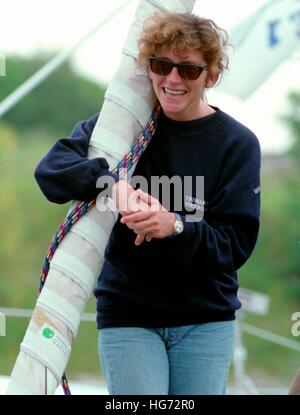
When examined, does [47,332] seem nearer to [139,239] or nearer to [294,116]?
[139,239]

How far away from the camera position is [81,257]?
3.43m

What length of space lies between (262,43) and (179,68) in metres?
4.60

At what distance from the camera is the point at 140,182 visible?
349cm

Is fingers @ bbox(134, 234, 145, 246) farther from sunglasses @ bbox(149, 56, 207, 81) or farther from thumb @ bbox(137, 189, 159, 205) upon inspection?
sunglasses @ bbox(149, 56, 207, 81)

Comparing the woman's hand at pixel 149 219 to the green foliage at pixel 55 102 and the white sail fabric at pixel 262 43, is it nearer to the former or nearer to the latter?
the white sail fabric at pixel 262 43

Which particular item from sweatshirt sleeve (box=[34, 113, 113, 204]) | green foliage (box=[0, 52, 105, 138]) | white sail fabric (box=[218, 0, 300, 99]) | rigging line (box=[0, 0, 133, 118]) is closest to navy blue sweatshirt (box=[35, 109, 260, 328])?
sweatshirt sleeve (box=[34, 113, 113, 204])

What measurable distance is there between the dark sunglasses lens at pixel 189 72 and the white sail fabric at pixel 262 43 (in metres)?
4.05

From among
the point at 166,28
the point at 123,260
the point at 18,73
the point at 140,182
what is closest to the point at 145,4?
the point at 166,28

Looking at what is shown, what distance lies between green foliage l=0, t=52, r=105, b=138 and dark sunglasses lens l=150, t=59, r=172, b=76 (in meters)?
27.0

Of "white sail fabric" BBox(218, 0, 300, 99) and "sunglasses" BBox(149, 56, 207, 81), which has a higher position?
"sunglasses" BBox(149, 56, 207, 81)

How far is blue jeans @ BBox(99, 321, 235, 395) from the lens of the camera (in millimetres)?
3402

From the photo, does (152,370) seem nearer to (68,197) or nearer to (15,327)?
(68,197)

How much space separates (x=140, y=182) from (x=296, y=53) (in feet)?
16.0
